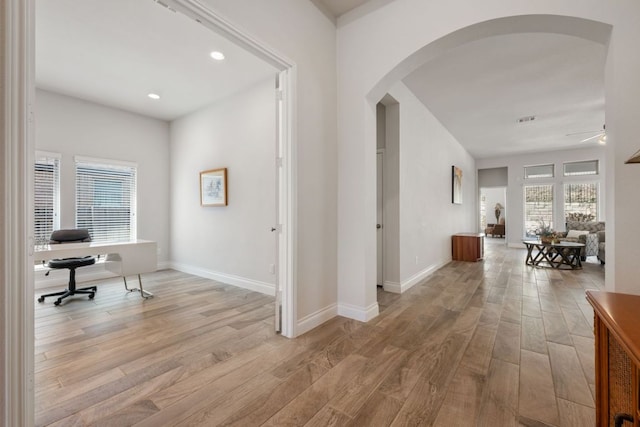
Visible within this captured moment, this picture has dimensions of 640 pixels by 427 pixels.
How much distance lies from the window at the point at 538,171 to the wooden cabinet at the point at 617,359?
30.4 ft

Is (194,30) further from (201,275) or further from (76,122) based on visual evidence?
(201,275)

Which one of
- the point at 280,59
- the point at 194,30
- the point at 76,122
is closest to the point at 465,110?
→ the point at 280,59

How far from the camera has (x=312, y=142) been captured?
2.64 metres

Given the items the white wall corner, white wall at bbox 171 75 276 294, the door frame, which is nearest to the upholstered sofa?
the white wall corner

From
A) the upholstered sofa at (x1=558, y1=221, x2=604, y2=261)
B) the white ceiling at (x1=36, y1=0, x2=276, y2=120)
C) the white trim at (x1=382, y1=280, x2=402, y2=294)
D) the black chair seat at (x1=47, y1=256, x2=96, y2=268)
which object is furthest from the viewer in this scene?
the upholstered sofa at (x1=558, y1=221, x2=604, y2=261)

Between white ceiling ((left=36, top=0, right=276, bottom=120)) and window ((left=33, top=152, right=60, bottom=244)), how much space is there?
107cm

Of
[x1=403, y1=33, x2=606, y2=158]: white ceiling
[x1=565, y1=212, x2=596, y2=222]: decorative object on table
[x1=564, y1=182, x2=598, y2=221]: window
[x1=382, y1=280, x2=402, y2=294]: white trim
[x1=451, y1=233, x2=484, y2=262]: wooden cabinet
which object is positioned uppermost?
[x1=403, y1=33, x2=606, y2=158]: white ceiling

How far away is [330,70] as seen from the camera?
9.44 feet

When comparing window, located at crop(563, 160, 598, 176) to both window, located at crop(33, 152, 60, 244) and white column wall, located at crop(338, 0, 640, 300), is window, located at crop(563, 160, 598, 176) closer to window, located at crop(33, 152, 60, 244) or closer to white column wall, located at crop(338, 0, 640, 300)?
white column wall, located at crop(338, 0, 640, 300)

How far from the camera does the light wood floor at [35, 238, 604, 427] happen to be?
1.52 m

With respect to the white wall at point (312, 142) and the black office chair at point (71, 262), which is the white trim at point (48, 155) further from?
the white wall at point (312, 142)

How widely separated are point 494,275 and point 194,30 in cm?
560

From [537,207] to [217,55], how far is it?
984 centimetres

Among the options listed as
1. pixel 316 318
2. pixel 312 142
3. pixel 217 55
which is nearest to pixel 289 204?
pixel 312 142
